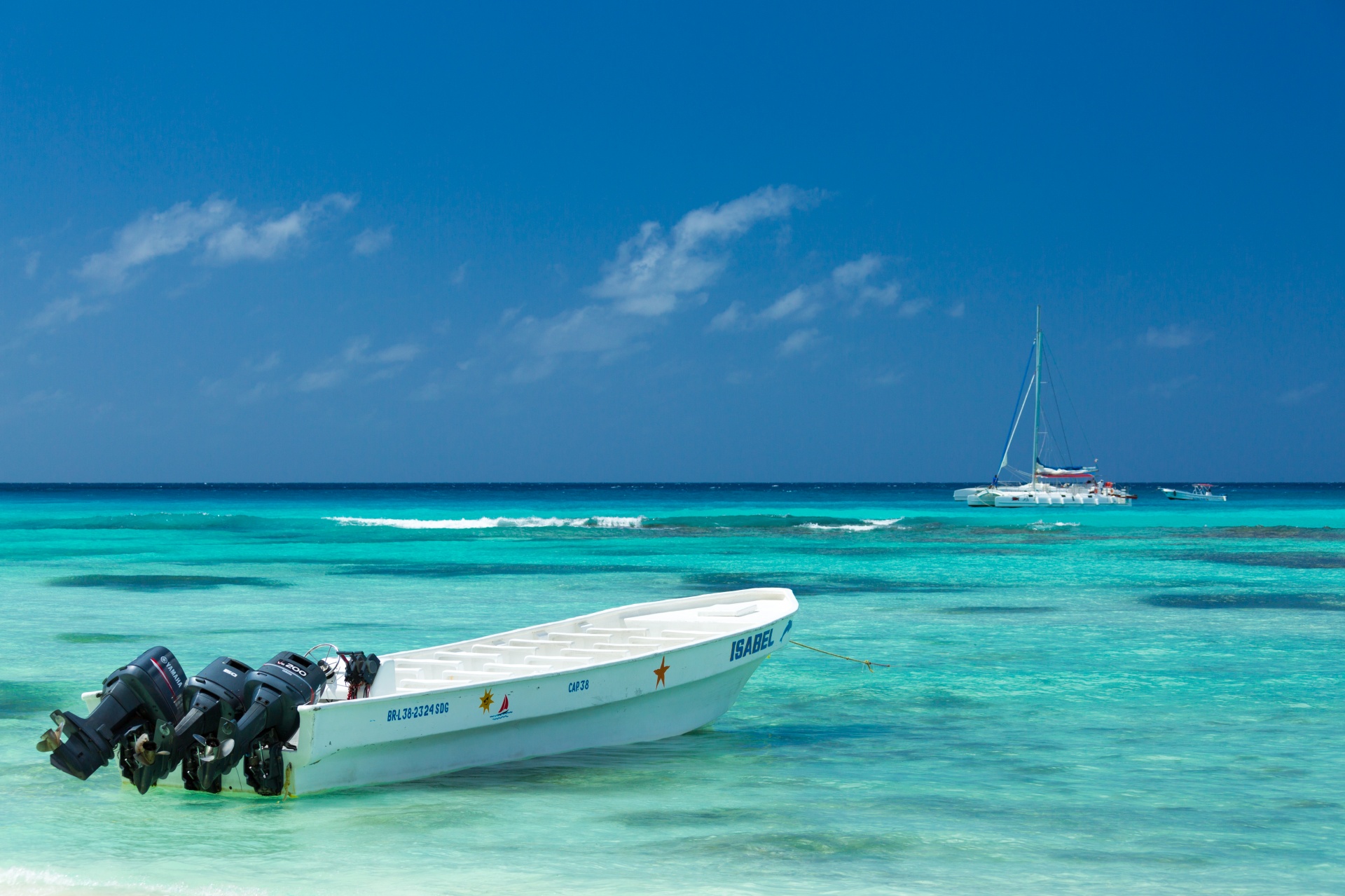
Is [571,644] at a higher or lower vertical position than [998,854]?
higher

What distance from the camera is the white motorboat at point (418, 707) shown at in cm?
800

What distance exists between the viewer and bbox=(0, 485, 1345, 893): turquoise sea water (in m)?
7.20


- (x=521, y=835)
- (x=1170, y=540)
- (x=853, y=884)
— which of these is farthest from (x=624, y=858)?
(x=1170, y=540)

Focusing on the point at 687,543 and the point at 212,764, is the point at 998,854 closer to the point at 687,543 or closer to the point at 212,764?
the point at 212,764

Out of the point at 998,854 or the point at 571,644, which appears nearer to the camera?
the point at 998,854

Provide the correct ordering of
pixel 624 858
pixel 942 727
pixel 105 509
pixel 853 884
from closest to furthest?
pixel 853 884
pixel 624 858
pixel 942 727
pixel 105 509

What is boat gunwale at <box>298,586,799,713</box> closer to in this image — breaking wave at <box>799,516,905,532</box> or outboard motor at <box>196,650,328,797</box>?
outboard motor at <box>196,650,328,797</box>

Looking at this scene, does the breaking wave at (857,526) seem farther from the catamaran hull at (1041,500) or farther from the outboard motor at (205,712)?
the outboard motor at (205,712)


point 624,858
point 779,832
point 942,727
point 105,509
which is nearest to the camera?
point 624,858

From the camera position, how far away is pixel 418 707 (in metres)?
8.52

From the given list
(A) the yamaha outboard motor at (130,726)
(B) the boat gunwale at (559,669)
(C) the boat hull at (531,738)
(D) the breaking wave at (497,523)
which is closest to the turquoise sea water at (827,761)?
(C) the boat hull at (531,738)

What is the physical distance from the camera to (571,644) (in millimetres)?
11672

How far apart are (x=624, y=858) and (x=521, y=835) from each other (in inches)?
32.6

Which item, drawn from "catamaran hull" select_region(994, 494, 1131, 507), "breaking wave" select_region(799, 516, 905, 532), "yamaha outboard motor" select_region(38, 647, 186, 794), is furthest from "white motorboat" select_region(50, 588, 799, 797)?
"catamaran hull" select_region(994, 494, 1131, 507)
